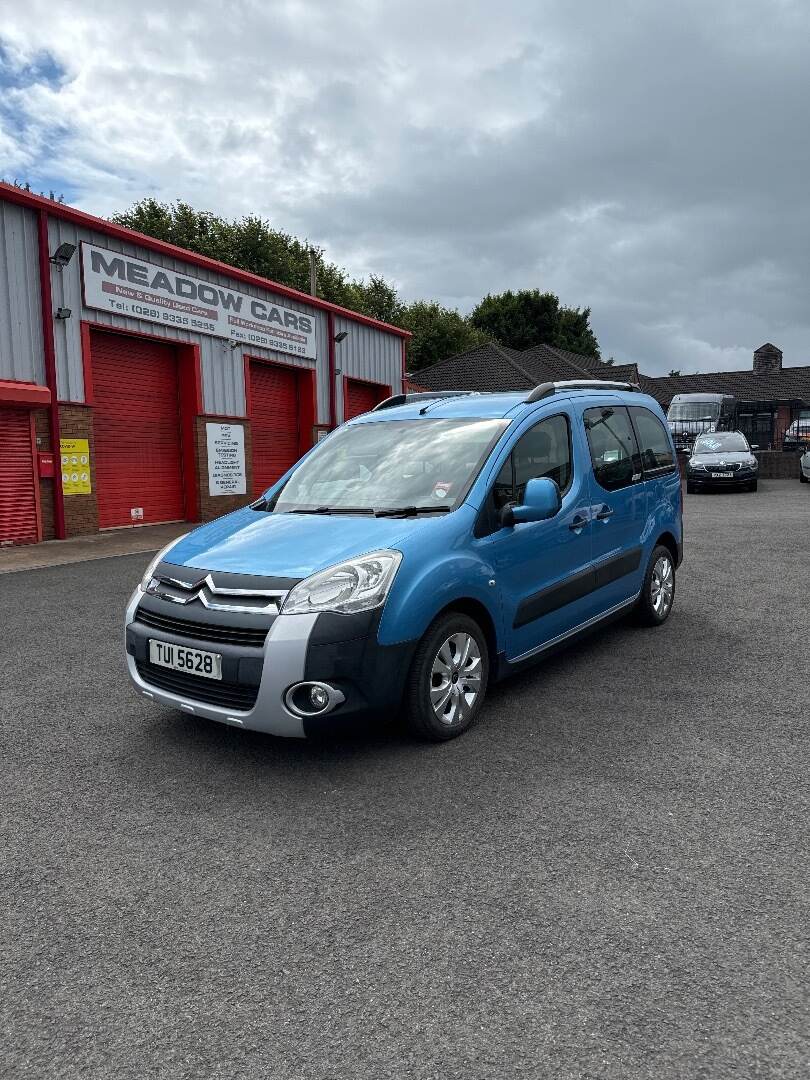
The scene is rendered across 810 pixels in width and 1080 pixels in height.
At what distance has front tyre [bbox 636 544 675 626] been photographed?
19.5 ft

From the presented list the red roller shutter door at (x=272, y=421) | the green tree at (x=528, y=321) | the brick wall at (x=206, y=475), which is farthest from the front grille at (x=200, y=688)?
the green tree at (x=528, y=321)

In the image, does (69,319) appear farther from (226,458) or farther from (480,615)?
(480,615)

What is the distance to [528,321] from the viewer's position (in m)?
58.9

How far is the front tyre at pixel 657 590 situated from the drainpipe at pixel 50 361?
10412 mm

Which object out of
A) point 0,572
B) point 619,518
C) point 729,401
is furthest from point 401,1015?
point 729,401

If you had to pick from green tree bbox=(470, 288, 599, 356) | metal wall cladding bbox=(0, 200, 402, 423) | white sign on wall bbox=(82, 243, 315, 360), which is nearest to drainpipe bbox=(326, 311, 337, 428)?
white sign on wall bbox=(82, 243, 315, 360)

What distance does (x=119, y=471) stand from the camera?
15031 millimetres

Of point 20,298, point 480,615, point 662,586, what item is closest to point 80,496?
point 20,298

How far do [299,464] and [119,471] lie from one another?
432 inches

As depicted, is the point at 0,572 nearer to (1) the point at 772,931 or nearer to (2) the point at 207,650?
(2) the point at 207,650

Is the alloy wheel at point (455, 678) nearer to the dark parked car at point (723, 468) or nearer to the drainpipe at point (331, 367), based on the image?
the drainpipe at point (331, 367)

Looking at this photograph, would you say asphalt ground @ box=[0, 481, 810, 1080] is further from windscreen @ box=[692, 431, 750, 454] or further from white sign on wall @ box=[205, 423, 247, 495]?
windscreen @ box=[692, 431, 750, 454]

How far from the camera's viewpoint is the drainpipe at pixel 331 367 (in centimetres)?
2069

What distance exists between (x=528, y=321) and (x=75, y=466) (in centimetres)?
5020
